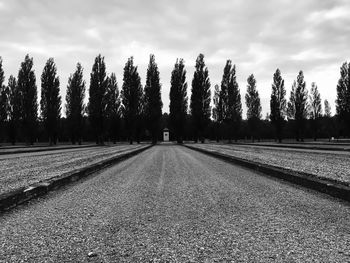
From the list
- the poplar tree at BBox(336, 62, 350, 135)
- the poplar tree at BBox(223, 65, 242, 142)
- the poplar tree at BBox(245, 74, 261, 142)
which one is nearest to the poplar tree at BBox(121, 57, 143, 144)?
the poplar tree at BBox(223, 65, 242, 142)

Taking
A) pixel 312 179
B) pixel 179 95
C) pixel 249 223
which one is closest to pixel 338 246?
pixel 249 223

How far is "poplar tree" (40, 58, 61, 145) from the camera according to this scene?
53594mm

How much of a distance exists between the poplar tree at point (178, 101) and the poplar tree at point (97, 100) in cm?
1326

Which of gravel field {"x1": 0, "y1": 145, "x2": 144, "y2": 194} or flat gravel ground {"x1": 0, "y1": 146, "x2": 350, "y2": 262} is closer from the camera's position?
flat gravel ground {"x1": 0, "y1": 146, "x2": 350, "y2": 262}

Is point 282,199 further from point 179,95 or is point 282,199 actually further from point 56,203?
point 179,95

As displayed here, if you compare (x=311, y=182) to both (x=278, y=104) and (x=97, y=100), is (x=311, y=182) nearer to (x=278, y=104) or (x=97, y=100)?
(x=97, y=100)

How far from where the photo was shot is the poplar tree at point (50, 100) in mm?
53594

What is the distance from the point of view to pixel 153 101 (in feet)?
189

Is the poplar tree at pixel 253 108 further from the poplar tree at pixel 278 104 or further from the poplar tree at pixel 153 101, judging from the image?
the poplar tree at pixel 153 101

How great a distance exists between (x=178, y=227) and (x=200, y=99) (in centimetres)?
5543

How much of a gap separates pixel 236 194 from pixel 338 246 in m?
3.68

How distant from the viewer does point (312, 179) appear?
27.7 ft

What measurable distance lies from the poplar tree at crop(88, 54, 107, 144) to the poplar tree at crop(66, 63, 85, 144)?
5.58m

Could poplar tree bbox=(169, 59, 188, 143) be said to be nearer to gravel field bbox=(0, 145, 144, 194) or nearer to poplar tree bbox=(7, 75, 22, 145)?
poplar tree bbox=(7, 75, 22, 145)
